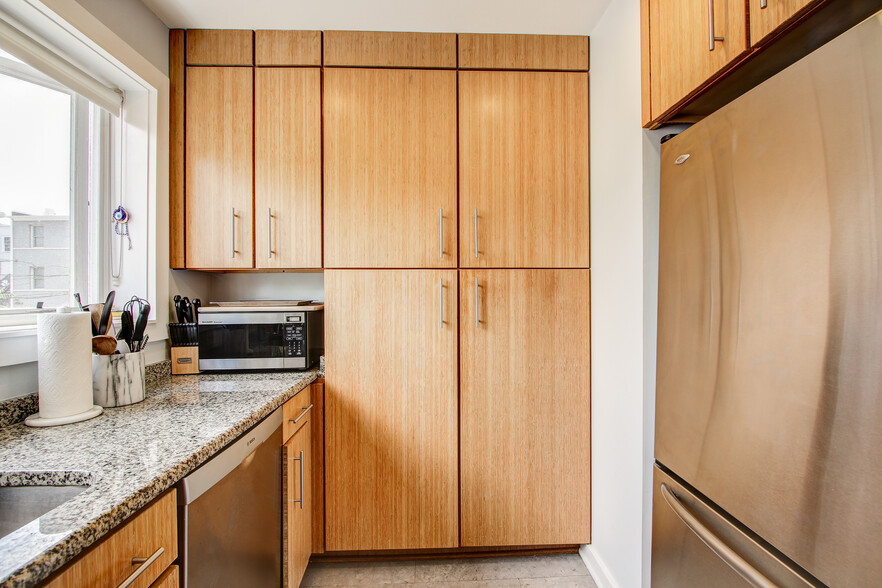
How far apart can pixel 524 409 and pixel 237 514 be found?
3.82 feet

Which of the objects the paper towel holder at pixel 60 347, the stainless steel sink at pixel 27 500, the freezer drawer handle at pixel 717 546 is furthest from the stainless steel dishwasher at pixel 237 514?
the freezer drawer handle at pixel 717 546

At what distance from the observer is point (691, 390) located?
1.01 metres

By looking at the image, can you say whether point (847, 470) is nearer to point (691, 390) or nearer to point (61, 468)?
point (691, 390)

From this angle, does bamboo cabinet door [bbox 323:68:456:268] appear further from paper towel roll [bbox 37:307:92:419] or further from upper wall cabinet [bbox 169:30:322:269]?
paper towel roll [bbox 37:307:92:419]

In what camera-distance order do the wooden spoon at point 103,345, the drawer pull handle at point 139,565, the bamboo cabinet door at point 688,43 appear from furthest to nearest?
1. the wooden spoon at point 103,345
2. the bamboo cabinet door at point 688,43
3. the drawer pull handle at point 139,565

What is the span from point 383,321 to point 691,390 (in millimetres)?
1173

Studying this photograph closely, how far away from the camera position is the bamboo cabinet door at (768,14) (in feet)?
2.53

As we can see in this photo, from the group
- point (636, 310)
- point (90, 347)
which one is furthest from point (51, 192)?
point (636, 310)

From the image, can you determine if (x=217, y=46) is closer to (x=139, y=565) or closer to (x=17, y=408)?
(x=17, y=408)

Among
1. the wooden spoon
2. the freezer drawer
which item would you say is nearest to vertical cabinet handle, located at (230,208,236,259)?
the wooden spoon

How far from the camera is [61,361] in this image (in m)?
1.08

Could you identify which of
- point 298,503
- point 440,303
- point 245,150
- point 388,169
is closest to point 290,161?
point 245,150

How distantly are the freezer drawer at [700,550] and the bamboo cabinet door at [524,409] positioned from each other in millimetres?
566

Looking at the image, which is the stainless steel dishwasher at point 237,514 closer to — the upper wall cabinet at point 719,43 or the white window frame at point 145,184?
the white window frame at point 145,184
